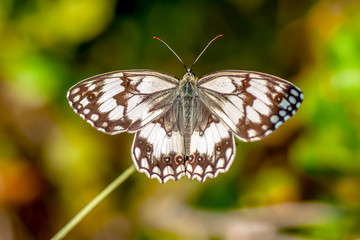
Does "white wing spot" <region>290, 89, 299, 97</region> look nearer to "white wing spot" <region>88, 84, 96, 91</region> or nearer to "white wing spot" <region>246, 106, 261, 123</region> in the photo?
"white wing spot" <region>246, 106, 261, 123</region>

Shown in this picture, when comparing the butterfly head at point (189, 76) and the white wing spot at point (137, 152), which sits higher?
the butterfly head at point (189, 76)

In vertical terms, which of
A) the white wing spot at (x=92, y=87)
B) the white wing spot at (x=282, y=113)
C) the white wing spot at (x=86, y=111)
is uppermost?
the white wing spot at (x=92, y=87)

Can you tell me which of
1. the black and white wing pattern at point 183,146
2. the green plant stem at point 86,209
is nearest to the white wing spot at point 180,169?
the black and white wing pattern at point 183,146

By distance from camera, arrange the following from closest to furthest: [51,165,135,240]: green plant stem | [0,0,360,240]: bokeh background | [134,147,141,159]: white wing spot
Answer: [51,165,135,240]: green plant stem → [134,147,141,159]: white wing spot → [0,0,360,240]: bokeh background

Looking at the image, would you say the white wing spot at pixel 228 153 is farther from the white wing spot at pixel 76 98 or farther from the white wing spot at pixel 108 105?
the white wing spot at pixel 76 98

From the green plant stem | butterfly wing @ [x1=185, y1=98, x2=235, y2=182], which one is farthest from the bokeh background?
the green plant stem

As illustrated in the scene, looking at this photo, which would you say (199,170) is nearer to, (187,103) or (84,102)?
(187,103)

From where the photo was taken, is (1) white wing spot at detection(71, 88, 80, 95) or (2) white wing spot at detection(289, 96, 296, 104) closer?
(2) white wing spot at detection(289, 96, 296, 104)
